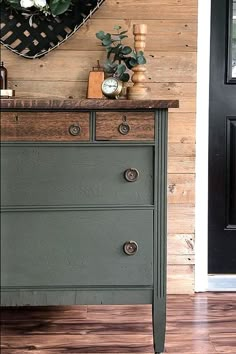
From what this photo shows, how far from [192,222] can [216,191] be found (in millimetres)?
254

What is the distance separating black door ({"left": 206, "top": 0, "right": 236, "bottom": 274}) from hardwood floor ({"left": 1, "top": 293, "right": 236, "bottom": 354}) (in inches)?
11.4

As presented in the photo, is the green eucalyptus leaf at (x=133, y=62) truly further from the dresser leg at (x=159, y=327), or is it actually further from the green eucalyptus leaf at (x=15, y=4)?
the dresser leg at (x=159, y=327)

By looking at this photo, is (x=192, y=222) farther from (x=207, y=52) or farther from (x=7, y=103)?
(x=7, y=103)

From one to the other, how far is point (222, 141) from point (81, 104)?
1131mm

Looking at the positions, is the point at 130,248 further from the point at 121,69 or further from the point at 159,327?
the point at 121,69

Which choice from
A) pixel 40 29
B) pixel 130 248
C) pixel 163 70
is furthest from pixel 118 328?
pixel 40 29

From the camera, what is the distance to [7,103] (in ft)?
6.68

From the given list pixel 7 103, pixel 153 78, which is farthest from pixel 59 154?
pixel 153 78

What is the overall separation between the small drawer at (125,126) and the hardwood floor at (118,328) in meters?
0.81

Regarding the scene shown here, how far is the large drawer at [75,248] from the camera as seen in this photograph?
2088 mm

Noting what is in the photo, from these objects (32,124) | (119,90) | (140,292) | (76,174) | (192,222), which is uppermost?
(119,90)

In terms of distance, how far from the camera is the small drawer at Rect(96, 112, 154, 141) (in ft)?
6.81

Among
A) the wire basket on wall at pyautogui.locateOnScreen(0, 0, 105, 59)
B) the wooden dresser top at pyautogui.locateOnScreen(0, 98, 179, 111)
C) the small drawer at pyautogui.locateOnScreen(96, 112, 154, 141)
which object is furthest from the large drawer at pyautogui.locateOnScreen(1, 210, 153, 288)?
the wire basket on wall at pyautogui.locateOnScreen(0, 0, 105, 59)

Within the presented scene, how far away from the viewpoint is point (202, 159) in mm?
2910
